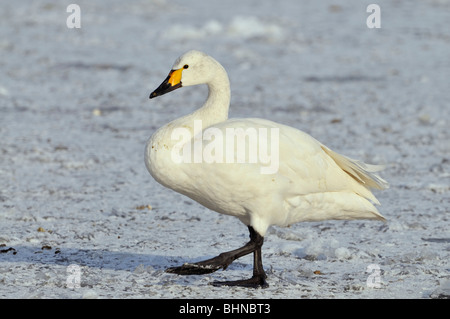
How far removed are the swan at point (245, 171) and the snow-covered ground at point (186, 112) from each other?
394mm

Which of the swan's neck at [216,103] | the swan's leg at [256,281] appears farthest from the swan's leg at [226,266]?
the swan's neck at [216,103]

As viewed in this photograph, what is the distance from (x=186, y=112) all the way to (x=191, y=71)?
207 inches

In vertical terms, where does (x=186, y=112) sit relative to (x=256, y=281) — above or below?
above

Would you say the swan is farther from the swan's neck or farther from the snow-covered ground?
the snow-covered ground

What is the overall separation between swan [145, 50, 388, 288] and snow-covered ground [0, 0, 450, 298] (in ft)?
1.29

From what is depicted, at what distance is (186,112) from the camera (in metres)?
10.1

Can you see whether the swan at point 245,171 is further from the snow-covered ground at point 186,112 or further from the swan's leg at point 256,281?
the snow-covered ground at point 186,112

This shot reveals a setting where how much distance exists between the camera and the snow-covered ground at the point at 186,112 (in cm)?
494

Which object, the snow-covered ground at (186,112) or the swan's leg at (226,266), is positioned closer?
the swan's leg at (226,266)

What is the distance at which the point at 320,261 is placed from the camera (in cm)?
521

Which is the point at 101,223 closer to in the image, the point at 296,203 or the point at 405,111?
the point at 296,203

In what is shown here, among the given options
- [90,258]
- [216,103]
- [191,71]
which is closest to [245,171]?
[216,103]

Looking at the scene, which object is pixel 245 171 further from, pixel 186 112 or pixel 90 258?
pixel 186 112
